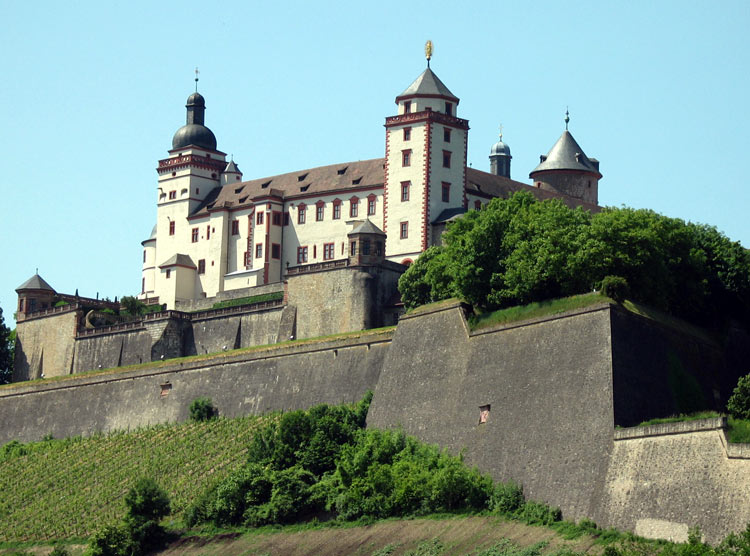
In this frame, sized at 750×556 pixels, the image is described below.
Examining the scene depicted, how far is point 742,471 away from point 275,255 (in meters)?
56.7

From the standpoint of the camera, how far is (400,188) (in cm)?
9412

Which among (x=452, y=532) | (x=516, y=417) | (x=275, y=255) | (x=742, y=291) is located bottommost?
(x=452, y=532)

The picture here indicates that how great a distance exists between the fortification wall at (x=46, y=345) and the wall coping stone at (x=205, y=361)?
649 centimetres

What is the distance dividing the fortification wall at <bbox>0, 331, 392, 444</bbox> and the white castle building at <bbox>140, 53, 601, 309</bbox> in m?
13.3

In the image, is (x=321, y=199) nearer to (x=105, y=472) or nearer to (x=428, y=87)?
(x=428, y=87)

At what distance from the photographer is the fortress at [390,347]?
53312mm

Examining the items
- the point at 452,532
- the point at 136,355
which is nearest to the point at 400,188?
the point at 136,355

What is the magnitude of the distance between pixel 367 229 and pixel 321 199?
11884 mm

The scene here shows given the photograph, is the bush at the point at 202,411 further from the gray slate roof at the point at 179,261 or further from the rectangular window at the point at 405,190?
the gray slate roof at the point at 179,261

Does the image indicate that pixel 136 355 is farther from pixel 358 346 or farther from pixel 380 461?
pixel 380 461

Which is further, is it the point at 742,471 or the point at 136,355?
the point at 136,355

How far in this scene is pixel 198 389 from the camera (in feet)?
264

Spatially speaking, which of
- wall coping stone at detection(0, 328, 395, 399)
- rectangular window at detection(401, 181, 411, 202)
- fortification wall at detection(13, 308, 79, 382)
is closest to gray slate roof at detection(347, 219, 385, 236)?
rectangular window at detection(401, 181, 411, 202)

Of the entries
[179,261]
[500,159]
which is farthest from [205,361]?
[500,159]
